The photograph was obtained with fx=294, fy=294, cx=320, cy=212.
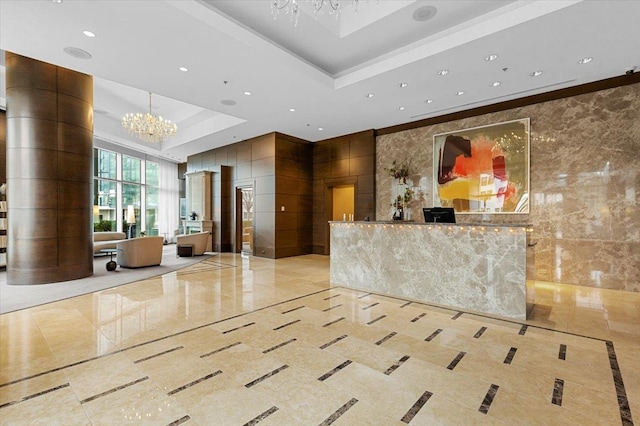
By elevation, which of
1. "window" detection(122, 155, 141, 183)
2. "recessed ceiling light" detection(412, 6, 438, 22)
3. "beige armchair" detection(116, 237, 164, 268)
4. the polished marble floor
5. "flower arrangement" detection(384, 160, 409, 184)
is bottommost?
the polished marble floor

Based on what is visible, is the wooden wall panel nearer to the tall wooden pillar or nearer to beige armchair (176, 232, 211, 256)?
beige armchair (176, 232, 211, 256)

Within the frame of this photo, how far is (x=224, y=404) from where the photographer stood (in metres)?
2.12

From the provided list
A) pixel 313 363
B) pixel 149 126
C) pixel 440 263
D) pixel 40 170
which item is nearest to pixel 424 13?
pixel 440 263

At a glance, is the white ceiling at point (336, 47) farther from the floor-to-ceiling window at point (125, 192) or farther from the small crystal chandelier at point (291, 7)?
the floor-to-ceiling window at point (125, 192)

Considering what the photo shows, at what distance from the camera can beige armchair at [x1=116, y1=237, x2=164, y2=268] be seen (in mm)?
7254

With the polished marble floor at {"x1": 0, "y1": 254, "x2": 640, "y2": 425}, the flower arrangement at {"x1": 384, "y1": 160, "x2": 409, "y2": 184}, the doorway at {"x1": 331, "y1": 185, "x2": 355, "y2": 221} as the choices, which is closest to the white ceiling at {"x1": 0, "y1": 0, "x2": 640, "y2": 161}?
the flower arrangement at {"x1": 384, "y1": 160, "x2": 409, "y2": 184}

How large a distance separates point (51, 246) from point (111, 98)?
15.8ft

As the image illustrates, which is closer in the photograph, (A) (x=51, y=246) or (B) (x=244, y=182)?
(A) (x=51, y=246)

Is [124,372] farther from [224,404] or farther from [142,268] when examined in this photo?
[142,268]

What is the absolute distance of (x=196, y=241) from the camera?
941cm

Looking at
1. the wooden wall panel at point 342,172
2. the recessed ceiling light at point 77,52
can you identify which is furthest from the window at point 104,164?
the wooden wall panel at point 342,172

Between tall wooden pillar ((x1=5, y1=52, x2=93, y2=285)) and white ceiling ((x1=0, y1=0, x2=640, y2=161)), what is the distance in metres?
1.29

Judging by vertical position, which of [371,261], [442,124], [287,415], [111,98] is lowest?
[287,415]

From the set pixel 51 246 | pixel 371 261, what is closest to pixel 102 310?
pixel 51 246
